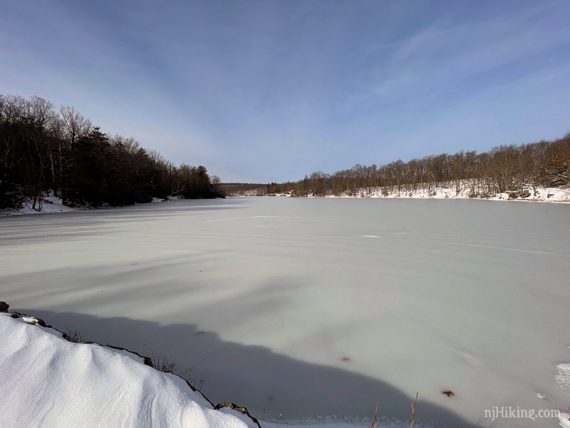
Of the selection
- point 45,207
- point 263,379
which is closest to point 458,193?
point 263,379

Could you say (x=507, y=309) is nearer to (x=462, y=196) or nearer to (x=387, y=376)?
(x=387, y=376)

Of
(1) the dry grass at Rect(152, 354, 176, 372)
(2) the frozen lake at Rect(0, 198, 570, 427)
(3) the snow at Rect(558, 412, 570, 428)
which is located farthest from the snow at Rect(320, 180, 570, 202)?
A: (1) the dry grass at Rect(152, 354, 176, 372)

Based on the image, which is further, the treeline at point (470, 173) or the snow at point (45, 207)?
the treeline at point (470, 173)

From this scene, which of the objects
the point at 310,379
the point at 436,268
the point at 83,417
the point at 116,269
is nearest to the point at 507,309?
the point at 436,268

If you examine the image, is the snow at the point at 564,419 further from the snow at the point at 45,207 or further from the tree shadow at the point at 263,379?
the snow at the point at 45,207

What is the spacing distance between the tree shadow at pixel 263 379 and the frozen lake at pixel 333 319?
12mm

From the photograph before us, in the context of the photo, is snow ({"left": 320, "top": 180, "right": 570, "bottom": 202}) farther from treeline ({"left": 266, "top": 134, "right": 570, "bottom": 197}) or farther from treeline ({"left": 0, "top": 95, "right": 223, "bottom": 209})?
treeline ({"left": 0, "top": 95, "right": 223, "bottom": 209})

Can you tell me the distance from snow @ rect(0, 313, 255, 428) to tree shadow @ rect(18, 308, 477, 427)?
2.65ft

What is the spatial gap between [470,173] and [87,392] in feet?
214

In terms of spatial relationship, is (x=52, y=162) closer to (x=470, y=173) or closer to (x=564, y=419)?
(x=564, y=419)

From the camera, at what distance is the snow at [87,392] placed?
3.63 feet

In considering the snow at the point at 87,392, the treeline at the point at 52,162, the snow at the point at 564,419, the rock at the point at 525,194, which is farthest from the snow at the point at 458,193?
the treeline at the point at 52,162

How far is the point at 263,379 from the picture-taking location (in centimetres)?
225

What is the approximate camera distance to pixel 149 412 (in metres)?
1.17
